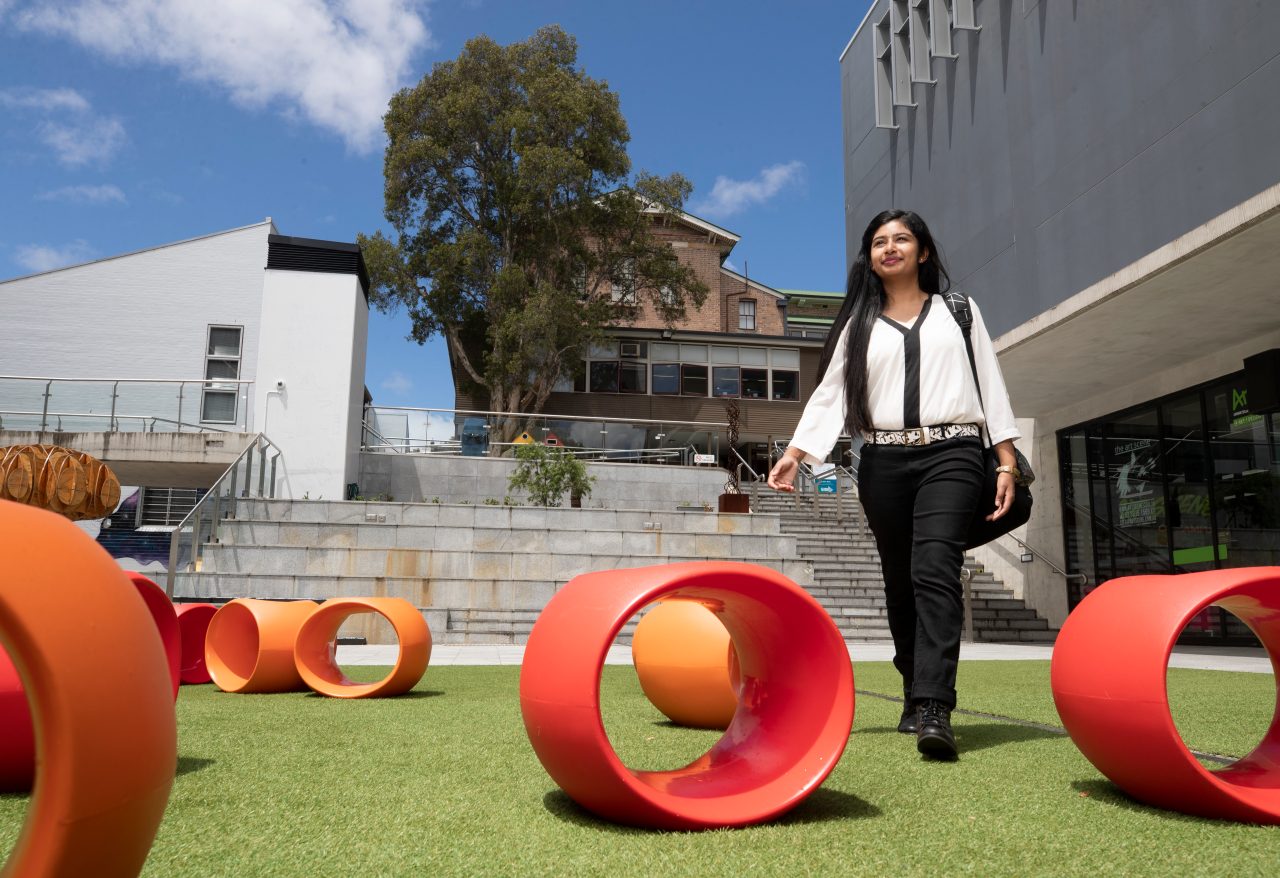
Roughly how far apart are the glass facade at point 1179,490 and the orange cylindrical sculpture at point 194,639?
36.7ft

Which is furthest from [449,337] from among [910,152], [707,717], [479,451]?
[707,717]

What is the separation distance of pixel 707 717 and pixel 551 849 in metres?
2.13

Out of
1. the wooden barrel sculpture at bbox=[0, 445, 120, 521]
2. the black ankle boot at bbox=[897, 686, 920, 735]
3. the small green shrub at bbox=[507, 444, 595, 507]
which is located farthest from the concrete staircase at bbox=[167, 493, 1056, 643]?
the black ankle boot at bbox=[897, 686, 920, 735]

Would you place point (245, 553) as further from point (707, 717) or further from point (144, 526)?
point (707, 717)

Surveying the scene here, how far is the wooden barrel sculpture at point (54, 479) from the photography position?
12133mm

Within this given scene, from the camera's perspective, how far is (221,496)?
1434 cm

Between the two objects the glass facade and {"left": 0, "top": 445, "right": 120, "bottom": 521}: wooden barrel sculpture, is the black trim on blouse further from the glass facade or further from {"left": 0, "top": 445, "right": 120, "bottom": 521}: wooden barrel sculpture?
{"left": 0, "top": 445, "right": 120, "bottom": 521}: wooden barrel sculpture

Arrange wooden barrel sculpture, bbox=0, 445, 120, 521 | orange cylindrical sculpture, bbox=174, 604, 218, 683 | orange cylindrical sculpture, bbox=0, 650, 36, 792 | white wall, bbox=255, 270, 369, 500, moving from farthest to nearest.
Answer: white wall, bbox=255, 270, 369, 500
wooden barrel sculpture, bbox=0, 445, 120, 521
orange cylindrical sculpture, bbox=174, 604, 218, 683
orange cylindrical sculpture, bbox=0, 650, 36, 792

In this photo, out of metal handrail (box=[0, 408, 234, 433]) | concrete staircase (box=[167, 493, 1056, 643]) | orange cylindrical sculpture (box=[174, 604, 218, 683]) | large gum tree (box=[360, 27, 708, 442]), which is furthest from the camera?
large gum tree (box=[360, 27, 708, 442])

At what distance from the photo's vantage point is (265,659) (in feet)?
19.5

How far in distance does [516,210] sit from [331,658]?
24.2 m

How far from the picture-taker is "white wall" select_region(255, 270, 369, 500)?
59.4 ft

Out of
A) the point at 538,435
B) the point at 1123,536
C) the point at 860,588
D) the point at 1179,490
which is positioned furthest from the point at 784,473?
the point at 538,435

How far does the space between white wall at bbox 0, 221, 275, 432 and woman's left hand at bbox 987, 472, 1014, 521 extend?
24.2 metres
